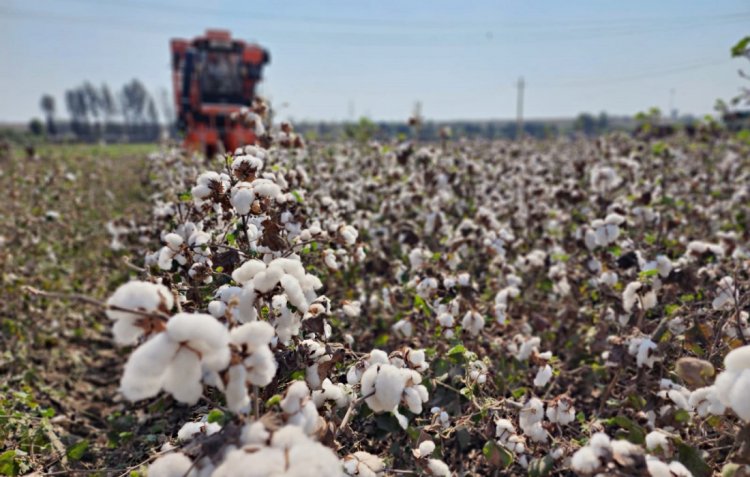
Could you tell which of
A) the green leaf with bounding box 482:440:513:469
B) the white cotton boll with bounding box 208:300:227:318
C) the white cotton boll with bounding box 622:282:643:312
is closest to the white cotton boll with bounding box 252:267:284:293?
the white cotton boll with bounding box 208:300:227:318

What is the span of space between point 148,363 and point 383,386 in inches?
23.7

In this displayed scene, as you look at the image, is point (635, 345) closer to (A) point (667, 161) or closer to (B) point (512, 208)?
(B) point (512, 208)

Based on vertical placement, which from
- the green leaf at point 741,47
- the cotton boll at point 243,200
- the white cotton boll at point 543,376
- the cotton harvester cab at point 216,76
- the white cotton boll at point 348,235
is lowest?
the white cotton boll at point 543,376

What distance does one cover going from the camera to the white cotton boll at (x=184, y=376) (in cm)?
92

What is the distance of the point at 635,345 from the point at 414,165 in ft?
12.1

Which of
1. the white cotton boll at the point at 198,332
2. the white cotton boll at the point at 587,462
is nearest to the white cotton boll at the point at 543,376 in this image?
the white cotton boll at the point at 587,462

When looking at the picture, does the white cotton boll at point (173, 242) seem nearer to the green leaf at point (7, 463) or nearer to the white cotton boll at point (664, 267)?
the green leaf at point (7, 463)

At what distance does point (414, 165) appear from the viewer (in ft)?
18.4

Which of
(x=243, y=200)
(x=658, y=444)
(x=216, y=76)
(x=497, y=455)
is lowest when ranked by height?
(x=497, y=455)

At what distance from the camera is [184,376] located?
92cm

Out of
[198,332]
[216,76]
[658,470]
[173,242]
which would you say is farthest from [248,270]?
[216,76]

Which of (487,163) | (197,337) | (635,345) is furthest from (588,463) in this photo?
(487,163)

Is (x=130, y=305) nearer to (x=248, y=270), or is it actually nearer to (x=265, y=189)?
(x=248, y=270)

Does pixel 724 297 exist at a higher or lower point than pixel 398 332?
higher
